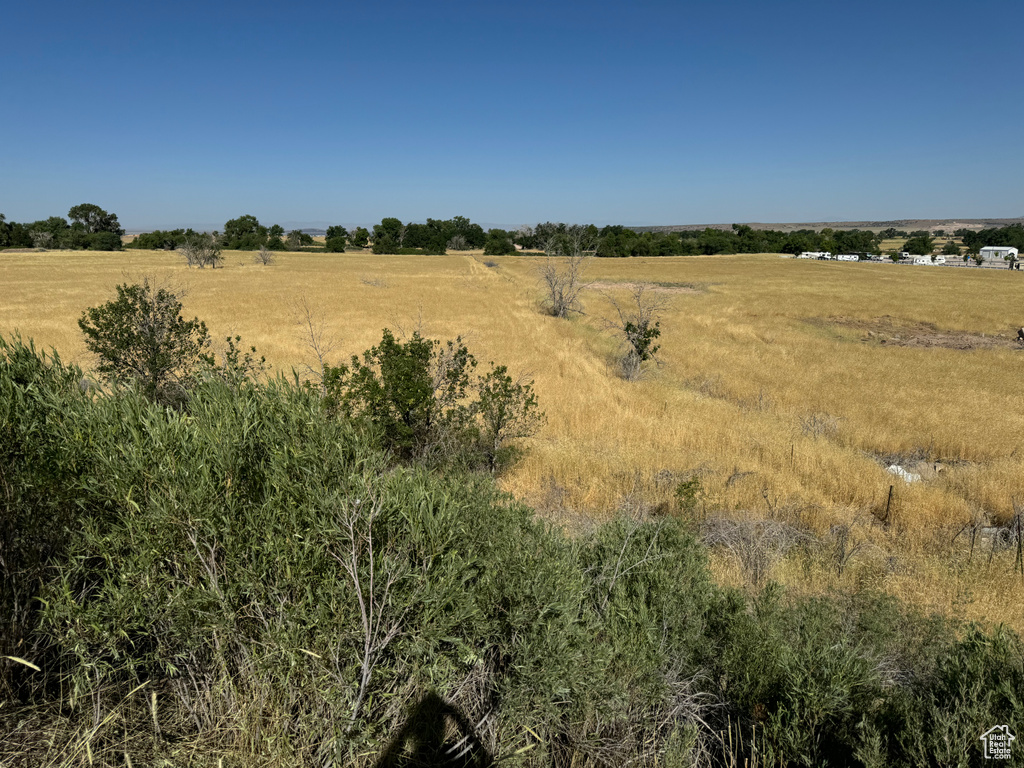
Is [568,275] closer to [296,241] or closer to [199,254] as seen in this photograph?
[199,254]

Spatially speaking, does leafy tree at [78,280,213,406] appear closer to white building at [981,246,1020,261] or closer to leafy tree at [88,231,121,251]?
leafy tree at [88,231,121,251]

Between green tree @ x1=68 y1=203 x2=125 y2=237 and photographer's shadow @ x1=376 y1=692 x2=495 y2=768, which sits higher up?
green tree @ x1=68 y1=203 x2=125 y2=237

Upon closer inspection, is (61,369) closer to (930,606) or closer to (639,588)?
(639,588)

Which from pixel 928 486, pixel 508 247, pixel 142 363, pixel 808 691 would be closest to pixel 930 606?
pixel 808 691

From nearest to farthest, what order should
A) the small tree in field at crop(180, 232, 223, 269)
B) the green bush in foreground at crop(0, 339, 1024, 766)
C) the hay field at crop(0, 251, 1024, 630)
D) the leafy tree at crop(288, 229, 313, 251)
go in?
the green bush in foreground at crop(0, 339, 1024, 766) < the hay field at crop(0, 251, 1024, 630) < the small tree in field at crop(180, 232, 223, 269) < the leafy tree at crop(288, 229, 313, 251)

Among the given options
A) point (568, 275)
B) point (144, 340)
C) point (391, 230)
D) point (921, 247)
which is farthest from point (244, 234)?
point (921, 247)

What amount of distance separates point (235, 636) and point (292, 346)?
2115cm

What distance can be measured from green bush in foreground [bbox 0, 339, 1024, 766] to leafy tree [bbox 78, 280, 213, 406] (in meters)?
7.54

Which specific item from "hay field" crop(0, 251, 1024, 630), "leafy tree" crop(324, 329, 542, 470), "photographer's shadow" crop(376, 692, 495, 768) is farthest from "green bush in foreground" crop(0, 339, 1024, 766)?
"leafy tree" crop(324, 329, 542, 470)

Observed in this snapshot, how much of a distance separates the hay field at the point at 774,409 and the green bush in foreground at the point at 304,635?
3.20 m

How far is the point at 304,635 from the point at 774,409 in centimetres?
1543

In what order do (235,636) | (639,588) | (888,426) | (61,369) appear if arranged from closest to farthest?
1. (235,636)
2. (61,369)
3. (639,588)
4. (888,426)

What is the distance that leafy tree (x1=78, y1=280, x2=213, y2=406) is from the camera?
1067 cm

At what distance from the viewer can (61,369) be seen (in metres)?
4.30
